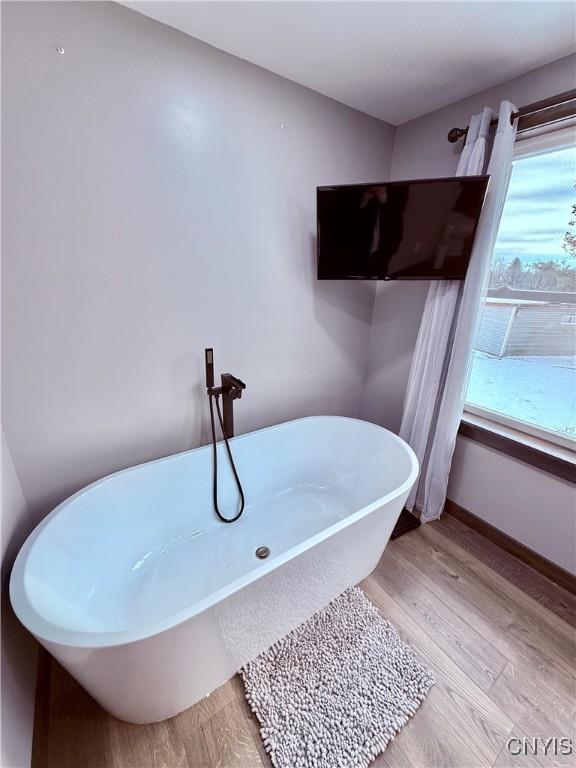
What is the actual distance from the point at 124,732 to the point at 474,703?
4.08ft

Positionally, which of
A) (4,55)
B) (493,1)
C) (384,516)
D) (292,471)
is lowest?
(292,471)

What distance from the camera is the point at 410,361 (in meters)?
2.16

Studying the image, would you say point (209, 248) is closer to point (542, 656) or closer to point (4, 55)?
point (4, 55)

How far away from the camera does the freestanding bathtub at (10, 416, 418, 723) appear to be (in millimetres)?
886

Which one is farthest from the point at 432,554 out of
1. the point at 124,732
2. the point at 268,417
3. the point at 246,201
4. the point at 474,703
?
the point at 246,201

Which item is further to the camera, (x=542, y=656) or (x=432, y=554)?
(x=432, y=554)

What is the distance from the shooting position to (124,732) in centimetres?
106

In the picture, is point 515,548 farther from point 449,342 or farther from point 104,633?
point 104,633

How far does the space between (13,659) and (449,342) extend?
7.45 ft

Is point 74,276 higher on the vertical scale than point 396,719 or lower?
higher

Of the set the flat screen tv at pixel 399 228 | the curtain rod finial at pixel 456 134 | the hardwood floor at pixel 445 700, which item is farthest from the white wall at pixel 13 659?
the curtain rod finial at pixel 456 134

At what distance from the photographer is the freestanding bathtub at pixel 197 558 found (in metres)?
0.89

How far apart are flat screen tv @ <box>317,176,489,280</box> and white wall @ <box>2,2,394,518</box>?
19cm

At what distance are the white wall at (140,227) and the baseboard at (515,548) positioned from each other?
4.71 feet
